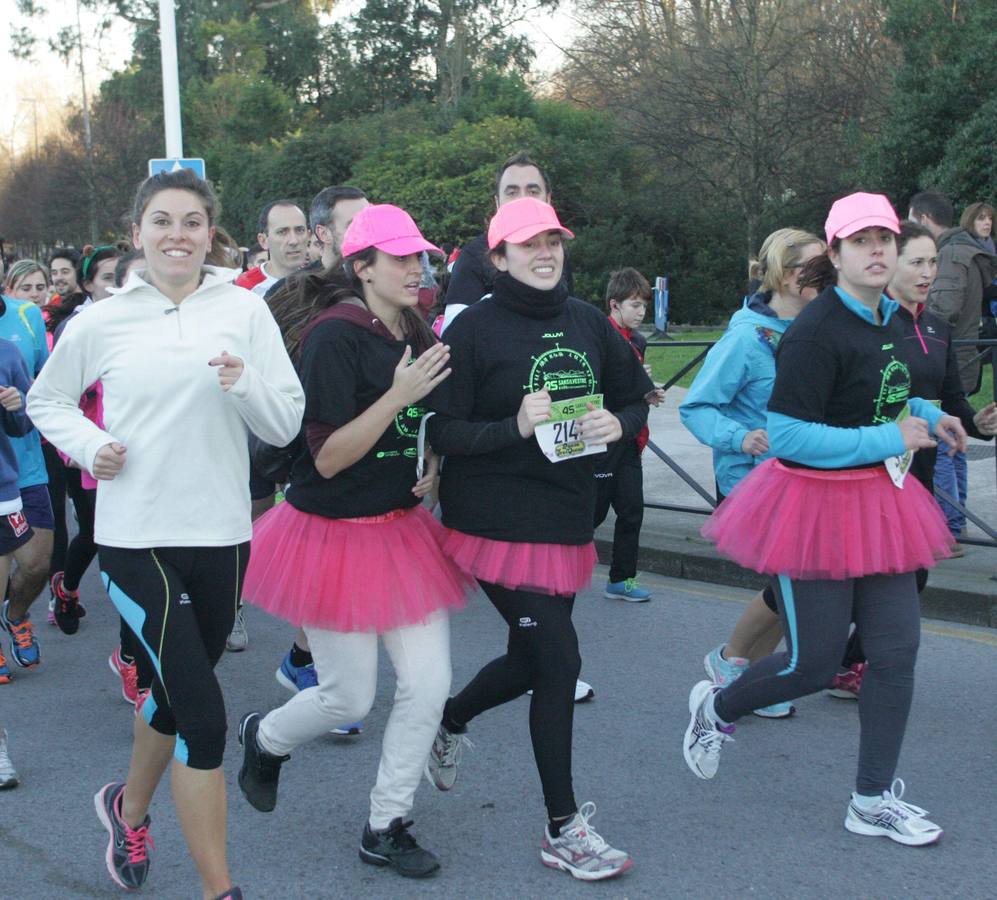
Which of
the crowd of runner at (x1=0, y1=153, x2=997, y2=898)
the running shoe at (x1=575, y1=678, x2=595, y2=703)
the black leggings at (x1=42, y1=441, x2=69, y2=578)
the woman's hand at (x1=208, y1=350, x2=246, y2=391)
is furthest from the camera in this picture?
the black leggings at (x1=42, y1=441, x2=69, y2=578)

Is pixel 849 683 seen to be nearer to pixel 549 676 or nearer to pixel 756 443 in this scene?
pixel 756 443

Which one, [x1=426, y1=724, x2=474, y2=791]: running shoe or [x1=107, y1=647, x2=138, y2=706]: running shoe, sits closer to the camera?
[x1=426, y1=724, x2=474, y2=791]: running shoe

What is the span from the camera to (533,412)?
11.6ft

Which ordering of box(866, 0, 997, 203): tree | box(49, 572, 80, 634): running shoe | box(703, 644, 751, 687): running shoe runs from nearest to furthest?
box(703, 644, 751, 687): running shoe → box(49, 572, 80, 634): running shoe → box(866, 0, 997, 203): tree

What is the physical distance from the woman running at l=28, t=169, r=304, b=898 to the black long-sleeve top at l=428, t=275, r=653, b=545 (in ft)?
1.65

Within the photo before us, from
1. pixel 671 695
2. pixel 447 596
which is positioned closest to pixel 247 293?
pixel 447 596

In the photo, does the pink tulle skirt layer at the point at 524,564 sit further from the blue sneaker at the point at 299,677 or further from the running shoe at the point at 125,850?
the blue sneaker at the point at 299,677

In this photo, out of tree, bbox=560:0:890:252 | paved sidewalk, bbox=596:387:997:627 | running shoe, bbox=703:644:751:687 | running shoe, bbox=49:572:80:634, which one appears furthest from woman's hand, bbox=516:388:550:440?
tree, bbox=560:0:890:252

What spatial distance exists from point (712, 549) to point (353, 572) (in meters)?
4.28

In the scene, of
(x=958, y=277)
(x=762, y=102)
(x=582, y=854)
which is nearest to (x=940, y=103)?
(x=762, y=102)

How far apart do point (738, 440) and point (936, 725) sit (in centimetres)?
133

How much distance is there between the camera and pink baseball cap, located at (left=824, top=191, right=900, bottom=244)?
3871 millimetres

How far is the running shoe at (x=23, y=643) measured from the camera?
5.97 m

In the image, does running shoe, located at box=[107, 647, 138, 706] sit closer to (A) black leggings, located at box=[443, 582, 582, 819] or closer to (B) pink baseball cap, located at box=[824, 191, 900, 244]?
(A) black leggings, located at box=[443, 582, 582, 819]
